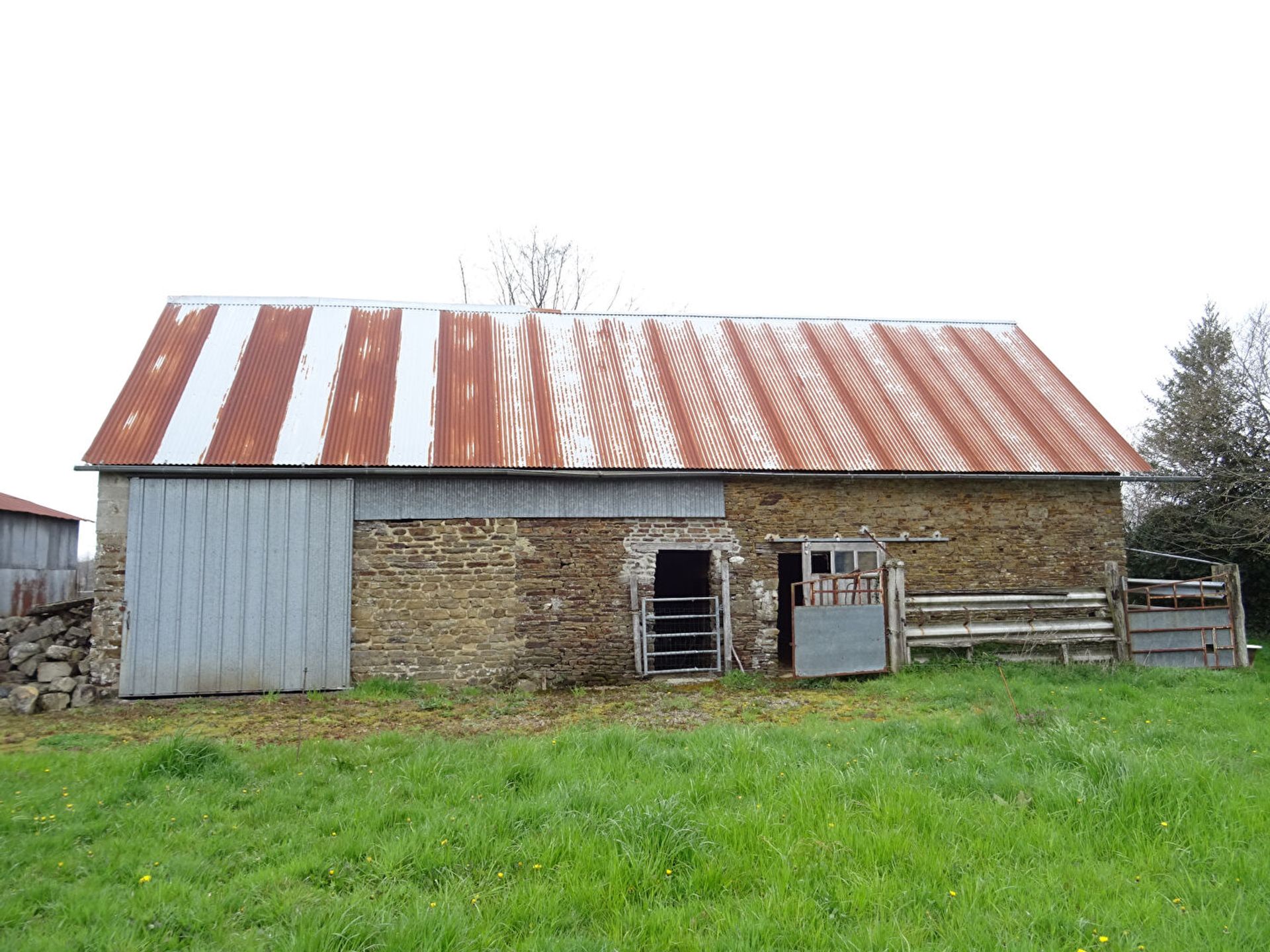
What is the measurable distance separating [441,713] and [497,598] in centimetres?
246

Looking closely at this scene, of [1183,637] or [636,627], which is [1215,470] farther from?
[636,627]

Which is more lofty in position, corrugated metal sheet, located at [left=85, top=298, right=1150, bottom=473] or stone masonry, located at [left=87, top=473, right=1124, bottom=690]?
corrugated metal sheet, located at [left=85, top=298, right=1150, bottom=473]

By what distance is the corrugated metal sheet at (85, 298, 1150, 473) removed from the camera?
11.8m

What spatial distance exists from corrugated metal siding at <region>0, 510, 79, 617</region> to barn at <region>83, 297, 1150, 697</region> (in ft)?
25.2

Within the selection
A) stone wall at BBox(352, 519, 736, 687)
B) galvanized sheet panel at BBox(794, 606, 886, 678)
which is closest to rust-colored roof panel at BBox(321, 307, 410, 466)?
stone wall at BBox(352, 519, 736, 687)

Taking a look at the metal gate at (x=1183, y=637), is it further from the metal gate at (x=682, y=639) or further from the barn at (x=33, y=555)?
the barn at (x=33, y=555)

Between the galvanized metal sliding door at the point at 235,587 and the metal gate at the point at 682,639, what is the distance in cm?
441

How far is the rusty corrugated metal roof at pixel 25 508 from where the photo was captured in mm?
17234

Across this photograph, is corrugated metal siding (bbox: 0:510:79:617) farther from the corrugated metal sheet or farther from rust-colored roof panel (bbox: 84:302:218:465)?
the corrugated metal sheet

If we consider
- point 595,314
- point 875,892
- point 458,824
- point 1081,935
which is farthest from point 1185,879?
point 595,314

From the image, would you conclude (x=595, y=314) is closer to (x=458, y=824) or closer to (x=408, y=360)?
(x=408, y=360)

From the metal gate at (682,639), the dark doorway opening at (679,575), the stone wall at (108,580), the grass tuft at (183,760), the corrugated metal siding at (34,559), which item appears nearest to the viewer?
the grass tuft at (183,760)

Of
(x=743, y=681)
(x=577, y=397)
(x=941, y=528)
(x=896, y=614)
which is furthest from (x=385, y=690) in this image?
(x=941, y=528)

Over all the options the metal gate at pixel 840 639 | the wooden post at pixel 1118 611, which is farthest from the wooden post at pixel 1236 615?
the metal gate at pixel 840 639
